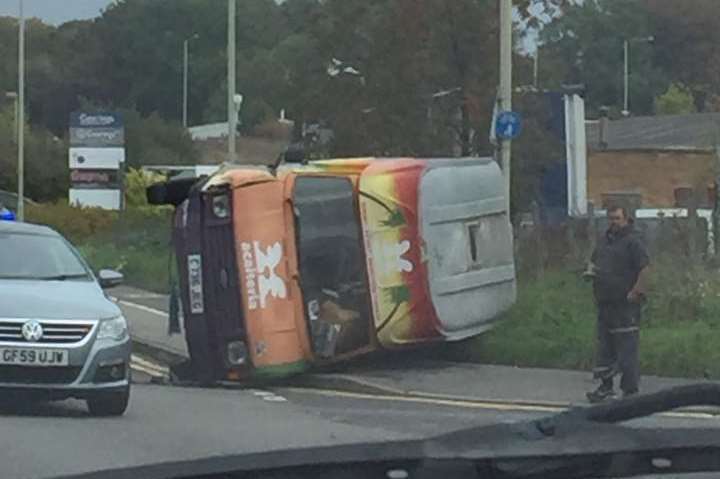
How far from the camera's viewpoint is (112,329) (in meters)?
13.6

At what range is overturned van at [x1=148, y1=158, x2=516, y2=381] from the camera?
55.2ft

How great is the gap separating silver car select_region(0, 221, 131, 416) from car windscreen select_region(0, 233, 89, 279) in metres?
0.25

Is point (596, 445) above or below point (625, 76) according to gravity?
below

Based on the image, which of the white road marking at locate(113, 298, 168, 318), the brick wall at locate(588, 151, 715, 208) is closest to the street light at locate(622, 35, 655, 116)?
the brick wall at locate(588, 151, 715, 208)

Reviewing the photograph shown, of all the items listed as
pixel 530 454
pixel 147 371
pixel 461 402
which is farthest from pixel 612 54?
pixel 530 454

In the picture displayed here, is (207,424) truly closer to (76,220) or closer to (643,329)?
(643,329)

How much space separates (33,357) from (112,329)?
694mm

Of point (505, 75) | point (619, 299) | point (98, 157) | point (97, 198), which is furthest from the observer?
point (97, 198)

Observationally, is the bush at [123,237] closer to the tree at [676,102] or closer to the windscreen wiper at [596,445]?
the windscreen wiper at [596,445]

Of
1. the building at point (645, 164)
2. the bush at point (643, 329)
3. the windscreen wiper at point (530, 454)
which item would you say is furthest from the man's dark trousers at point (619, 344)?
the building at point (645, 164)

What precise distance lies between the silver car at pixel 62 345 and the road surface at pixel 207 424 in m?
0.25

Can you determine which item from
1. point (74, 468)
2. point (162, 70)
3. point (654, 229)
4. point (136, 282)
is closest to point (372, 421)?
point (74, 468)

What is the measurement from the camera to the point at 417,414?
49.4 ft

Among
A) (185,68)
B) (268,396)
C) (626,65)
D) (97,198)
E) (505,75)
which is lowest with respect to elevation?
(268,396)
